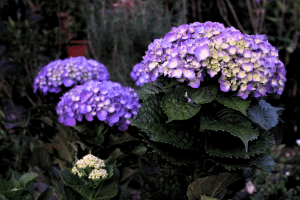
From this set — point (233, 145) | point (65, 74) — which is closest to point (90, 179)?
point (233, 145)

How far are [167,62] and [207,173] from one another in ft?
1.93

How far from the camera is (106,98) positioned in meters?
1.40

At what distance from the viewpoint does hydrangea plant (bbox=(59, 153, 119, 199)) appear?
3.49 ft

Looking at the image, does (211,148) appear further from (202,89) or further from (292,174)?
(292,174)

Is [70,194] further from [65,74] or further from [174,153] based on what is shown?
[65,74]

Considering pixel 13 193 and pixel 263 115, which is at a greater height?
pixel 263 115

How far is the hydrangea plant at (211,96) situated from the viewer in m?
0.95

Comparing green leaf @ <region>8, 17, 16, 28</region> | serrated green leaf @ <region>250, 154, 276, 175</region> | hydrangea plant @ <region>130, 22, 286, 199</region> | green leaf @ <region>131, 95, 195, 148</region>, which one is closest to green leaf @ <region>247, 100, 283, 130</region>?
hydrangea plant @ <region>130, 22, 286, 199</region>

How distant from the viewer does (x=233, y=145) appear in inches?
43.3

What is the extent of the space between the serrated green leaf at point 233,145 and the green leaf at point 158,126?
3.4 inches

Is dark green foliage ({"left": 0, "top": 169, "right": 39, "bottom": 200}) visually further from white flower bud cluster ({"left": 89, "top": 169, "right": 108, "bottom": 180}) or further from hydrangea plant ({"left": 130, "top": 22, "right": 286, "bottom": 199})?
hydrangea plant ({"left": 130, "top": 22, "right": 286, "bottom": 199})

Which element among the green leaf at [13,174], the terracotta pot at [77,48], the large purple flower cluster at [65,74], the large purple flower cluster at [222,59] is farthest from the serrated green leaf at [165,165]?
the terracotta pot at [77,48]

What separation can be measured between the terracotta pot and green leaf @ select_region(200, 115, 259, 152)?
2.78m

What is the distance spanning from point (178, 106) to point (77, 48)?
287 centimetres
